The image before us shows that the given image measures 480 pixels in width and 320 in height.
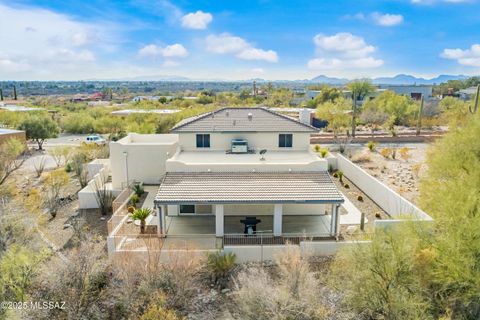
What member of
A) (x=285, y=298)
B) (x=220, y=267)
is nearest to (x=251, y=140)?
(x=220, y=267)

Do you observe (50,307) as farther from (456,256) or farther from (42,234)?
(456,256)

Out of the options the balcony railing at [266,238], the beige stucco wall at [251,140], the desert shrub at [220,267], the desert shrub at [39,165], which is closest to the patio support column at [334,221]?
the balcony railing at [266,238]

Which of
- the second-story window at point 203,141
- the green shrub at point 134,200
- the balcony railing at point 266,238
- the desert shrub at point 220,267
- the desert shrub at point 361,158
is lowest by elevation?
the desert shrub at point 220,267

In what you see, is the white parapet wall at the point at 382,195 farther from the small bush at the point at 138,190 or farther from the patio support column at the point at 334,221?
the small bush at the point at 138,190

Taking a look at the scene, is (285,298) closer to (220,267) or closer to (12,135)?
(220,267)

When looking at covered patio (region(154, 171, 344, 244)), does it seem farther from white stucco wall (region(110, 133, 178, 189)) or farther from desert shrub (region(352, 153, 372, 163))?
desert shrub (region(352, 153, 372, 163))

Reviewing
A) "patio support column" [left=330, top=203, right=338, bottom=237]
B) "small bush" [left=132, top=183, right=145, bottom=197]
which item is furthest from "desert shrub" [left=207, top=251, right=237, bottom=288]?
"small bush" [left=132, top=183, right=145, bottom=197]
